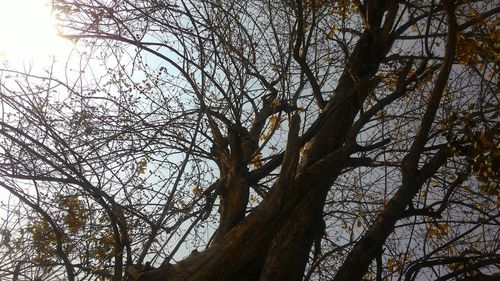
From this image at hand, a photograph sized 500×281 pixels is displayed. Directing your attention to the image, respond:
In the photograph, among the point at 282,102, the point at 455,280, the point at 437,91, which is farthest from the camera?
the point at 282,102

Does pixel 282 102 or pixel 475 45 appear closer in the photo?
pixel 475 45

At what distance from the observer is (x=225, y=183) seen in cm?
436

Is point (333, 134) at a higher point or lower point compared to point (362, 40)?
lower

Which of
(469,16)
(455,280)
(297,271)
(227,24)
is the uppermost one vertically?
(227,24)

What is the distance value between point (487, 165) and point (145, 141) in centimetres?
346

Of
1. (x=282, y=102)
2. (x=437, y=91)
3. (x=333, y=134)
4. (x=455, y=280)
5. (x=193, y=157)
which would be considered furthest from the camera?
(x=193, y=157)

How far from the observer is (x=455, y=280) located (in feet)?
12.8

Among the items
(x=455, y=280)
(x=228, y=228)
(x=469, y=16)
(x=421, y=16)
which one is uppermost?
(x=421, y=16)

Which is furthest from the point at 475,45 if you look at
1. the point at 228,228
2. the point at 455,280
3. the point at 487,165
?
the point at 228,228

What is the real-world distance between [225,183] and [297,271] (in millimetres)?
1116

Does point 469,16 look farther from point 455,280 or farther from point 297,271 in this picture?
point 297,271

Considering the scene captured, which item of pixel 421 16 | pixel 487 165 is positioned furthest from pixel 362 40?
pixel 487 165

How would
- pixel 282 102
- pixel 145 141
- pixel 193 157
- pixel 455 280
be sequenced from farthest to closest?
pixel 193 157 → pixel 145 141 → pixel 282 102 → pixel 455 280

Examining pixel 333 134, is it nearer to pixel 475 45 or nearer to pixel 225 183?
pixel 225 183
